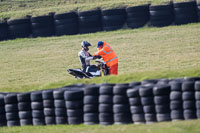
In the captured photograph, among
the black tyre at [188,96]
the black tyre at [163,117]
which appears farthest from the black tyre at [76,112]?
the black tyre at [188,96]

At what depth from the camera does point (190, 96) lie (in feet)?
32.4

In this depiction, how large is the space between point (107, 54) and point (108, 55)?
51mm

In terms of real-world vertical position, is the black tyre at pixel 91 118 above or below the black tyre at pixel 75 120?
above

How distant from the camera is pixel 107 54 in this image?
16.1m

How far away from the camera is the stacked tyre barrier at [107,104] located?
9984 millimetres

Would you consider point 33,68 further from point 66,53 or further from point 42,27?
point 42,27

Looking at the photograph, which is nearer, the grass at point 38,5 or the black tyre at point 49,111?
the black tyre at point 49,111

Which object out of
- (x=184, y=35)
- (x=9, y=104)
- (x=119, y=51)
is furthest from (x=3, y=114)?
(x=184, y=35)

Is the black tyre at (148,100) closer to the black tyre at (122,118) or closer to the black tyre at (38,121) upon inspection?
the black tyre at (122,118)

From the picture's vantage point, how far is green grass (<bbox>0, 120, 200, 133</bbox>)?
8.96 m

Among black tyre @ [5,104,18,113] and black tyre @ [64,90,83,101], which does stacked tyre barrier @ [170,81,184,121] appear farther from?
black tyre @ [5,104,18,113]

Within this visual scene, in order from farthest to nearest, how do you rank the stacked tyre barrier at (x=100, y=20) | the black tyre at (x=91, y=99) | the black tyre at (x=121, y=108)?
1. the stacked tyre barrier at (x=100, y=20)
2. the black tyre at (x=91, y=99)
3. the black tyre at (x=121, y=108)

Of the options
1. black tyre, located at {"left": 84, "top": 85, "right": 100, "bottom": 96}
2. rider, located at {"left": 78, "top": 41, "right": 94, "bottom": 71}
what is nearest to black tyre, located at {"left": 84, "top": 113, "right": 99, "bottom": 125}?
black tyre, located at {"left": 84, "top": 85, "right": 100, "bottom": 96}

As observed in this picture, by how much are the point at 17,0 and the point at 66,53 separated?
1299cm
